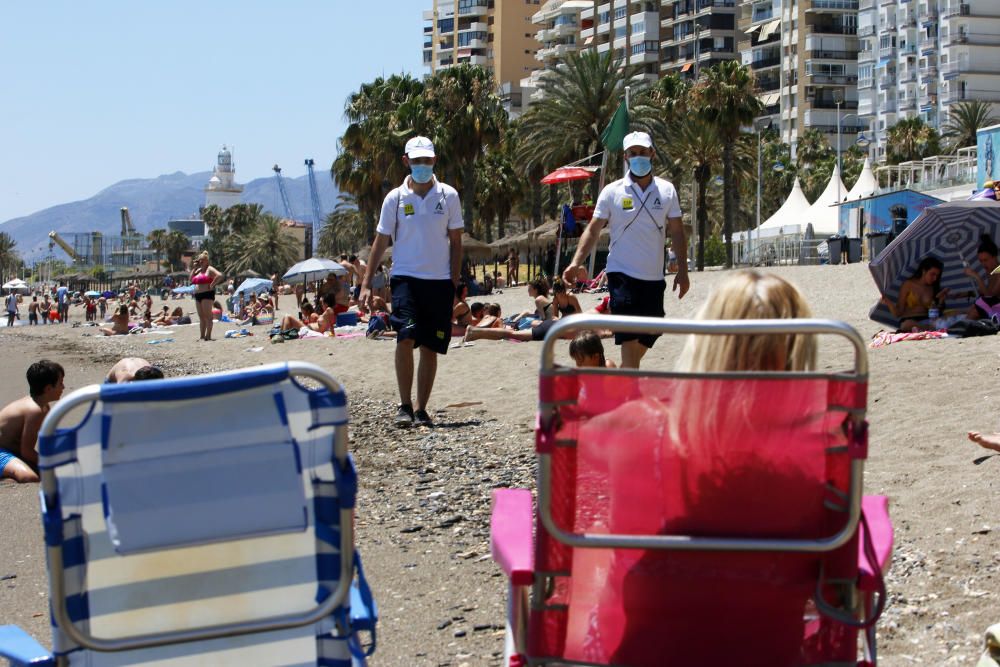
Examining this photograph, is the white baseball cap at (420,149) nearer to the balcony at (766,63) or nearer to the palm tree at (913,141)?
the palm tree at (913,141)

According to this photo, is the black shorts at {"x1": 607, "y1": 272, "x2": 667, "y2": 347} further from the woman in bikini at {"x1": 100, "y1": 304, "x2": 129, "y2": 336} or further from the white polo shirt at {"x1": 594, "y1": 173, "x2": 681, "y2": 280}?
the woman in bikini at {"x1": 100, "y1": 304, "x2": 129, "y2": 336}

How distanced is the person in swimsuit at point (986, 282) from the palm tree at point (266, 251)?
368ft

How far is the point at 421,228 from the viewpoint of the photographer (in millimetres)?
8109

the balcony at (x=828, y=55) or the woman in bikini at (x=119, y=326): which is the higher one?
the balcony at (x=828, y=55)

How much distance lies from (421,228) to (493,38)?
129531 millimetres

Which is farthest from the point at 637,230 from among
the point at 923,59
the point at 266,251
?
the point at 266,251

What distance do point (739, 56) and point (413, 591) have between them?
11161cm

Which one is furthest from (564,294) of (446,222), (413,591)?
(413,591)

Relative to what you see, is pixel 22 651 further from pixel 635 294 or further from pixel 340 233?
pixel 340 233

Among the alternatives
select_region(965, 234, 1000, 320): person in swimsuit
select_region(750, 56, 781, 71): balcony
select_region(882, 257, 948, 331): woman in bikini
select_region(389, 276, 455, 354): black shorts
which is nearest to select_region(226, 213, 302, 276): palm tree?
select_region(750, 56, 781, 71): balcony

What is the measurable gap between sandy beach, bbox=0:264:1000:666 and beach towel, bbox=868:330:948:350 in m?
0.48

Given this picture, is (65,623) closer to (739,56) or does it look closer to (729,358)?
(729,358)

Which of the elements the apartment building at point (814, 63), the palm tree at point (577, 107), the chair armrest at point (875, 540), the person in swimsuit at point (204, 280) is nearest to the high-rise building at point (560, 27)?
the apartment building at point (814, 63)

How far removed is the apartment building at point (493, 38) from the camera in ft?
429
